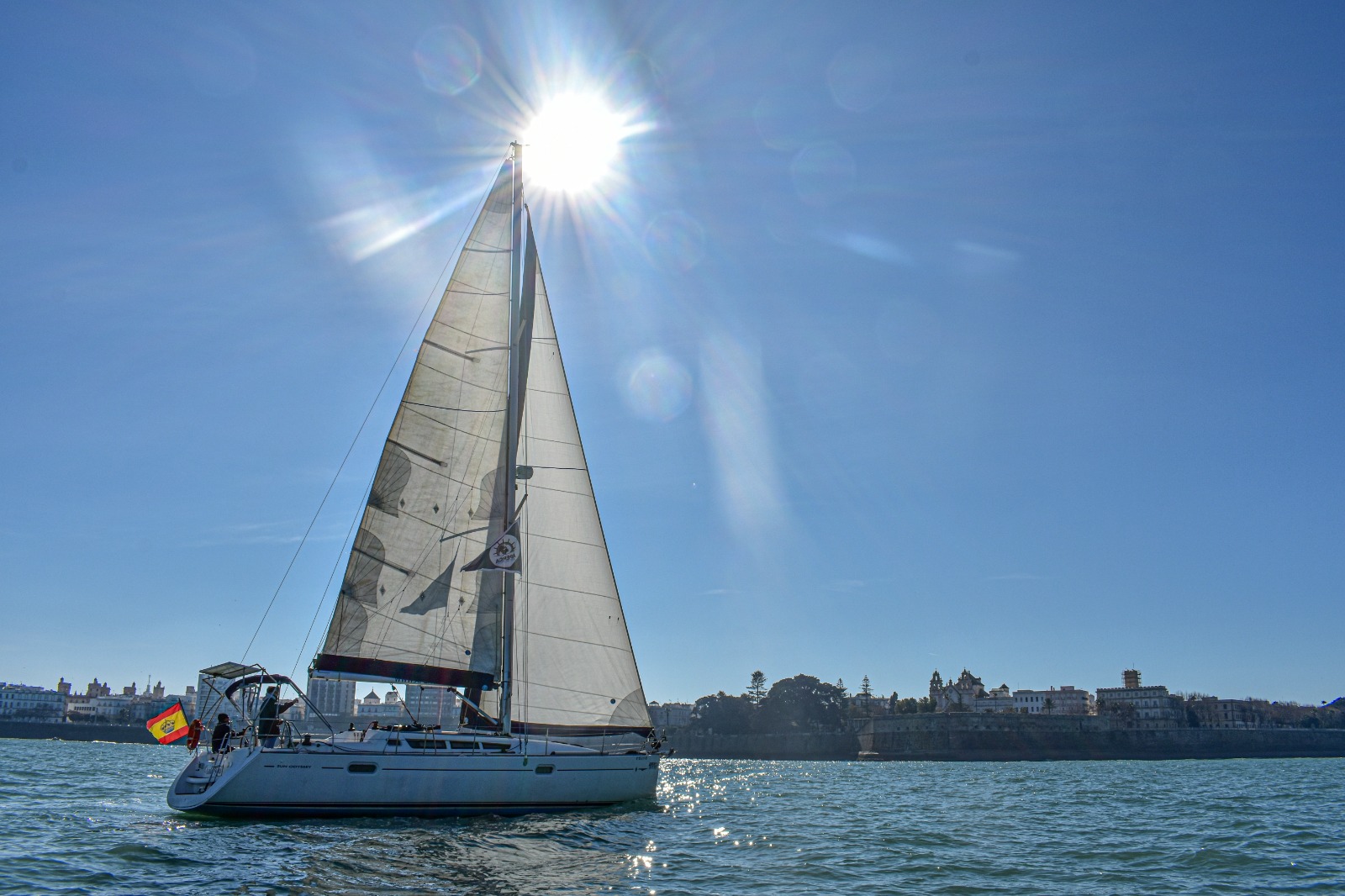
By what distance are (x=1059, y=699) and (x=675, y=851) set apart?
628 ft

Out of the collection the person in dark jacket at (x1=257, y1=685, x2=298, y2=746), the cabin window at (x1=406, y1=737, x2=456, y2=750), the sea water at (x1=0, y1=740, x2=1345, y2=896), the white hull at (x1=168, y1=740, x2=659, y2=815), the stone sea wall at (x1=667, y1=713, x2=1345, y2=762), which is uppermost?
the person in dark jacket at (x1=257, y1=685, x2=298, y2=746)

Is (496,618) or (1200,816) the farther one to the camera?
(1200,816)

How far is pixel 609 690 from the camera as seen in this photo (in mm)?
24547

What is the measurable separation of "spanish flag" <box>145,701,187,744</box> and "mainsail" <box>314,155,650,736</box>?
4876 millimetres

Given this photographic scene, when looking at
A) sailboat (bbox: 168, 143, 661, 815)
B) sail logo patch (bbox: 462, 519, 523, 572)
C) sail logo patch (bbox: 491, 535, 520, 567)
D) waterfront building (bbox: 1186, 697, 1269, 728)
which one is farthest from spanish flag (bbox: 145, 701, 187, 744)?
waterfront building (bbox: 1186, 697, 1269, 728)

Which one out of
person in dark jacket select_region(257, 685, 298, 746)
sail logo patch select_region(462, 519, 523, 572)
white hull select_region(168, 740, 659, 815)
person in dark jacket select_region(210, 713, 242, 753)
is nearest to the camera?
white hull select_region(168, 740, 659, 815)

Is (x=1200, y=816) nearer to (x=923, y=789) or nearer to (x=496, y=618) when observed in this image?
(x=923, y=789)

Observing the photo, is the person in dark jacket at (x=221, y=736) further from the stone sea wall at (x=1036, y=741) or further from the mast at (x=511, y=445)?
the stone sea wall at (x=1036, y=741)

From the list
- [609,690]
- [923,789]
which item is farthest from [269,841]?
[923,789]

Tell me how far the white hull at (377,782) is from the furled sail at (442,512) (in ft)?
7.94

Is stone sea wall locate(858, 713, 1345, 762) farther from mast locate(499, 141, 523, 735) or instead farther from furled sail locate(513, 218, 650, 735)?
mast locate(499, 141, 523, 735)

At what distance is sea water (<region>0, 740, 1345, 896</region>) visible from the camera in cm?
1416

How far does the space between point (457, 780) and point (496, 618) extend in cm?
434

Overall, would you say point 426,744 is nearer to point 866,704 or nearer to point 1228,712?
point 866,704
